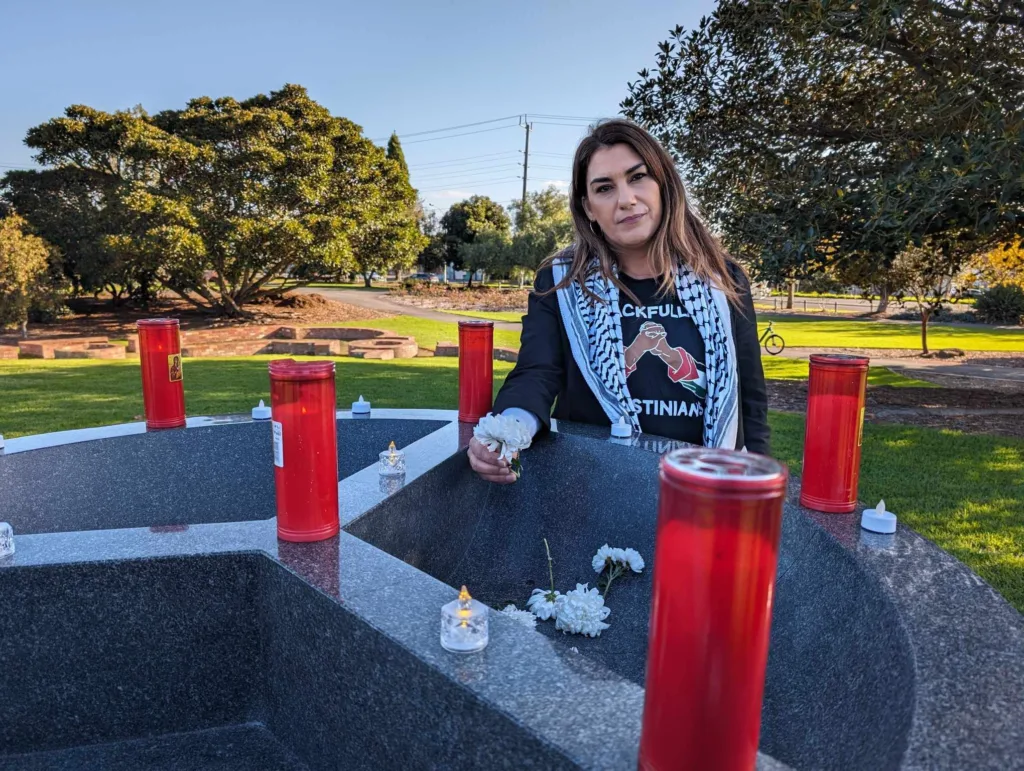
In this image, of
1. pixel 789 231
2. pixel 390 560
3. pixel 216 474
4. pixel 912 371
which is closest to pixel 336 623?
pixel 390 560

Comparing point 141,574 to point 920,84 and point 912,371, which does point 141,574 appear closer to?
point 920,84

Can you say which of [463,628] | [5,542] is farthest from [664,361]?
[5,542]

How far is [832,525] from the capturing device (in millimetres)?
1745

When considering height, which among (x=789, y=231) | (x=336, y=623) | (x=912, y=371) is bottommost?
(x=912, y=371)

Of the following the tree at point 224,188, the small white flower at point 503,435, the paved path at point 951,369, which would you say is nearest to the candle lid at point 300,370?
the small white flower at point 503,435

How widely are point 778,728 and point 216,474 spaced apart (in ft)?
8.03

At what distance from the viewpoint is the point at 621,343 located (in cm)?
242

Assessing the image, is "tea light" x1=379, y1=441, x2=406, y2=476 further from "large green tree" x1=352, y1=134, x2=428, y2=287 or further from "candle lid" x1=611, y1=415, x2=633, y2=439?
"large green tree" x1=352, y1=134, x2=428, y2=287

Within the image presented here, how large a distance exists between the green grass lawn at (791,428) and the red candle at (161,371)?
3.57m

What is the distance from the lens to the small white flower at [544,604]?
2168 millimetres

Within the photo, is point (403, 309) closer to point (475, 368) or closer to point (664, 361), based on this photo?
point (475, 368)

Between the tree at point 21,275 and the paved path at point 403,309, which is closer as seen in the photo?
the tree at point 21,275

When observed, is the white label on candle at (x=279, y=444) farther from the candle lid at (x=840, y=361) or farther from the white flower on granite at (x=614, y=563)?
the candle lid at (x=840, y=361)

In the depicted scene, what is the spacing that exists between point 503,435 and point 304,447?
2.24 feet
